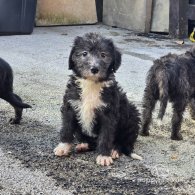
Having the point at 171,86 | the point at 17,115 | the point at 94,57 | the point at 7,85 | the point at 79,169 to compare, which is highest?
the point at 94,57

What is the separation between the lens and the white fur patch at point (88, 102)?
175 inches

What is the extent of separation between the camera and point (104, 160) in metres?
4.43

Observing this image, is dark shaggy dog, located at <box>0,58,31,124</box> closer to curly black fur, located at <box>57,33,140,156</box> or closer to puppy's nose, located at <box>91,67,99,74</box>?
curly black fur, located at <box>57,33,140,156</box>

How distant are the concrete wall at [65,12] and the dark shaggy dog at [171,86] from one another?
666 cm

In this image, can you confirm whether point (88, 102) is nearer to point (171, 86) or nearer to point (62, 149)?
point (62, 149)

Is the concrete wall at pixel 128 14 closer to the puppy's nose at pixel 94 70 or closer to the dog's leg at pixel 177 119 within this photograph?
the dog's leg at pixel 177 119

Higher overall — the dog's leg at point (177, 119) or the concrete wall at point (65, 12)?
the concrete wall at point (65, 12)

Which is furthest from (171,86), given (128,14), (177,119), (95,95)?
(128,14)

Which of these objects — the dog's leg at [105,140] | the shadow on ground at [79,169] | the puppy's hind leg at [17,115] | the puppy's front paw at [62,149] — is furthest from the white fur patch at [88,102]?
the puppy's hind leg at [17,115]

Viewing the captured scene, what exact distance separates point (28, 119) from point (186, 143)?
1.69 m

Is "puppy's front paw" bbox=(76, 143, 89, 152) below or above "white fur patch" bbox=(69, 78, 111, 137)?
below

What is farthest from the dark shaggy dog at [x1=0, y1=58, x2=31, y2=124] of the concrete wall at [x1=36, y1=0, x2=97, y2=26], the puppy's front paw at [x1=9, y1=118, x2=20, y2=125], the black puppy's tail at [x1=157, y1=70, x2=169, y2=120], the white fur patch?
the concrete wall at [x1=36, y1=0, x2=97, y2=26]

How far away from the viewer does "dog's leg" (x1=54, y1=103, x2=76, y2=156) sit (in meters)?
4.53

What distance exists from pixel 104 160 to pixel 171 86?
47.1 inches
